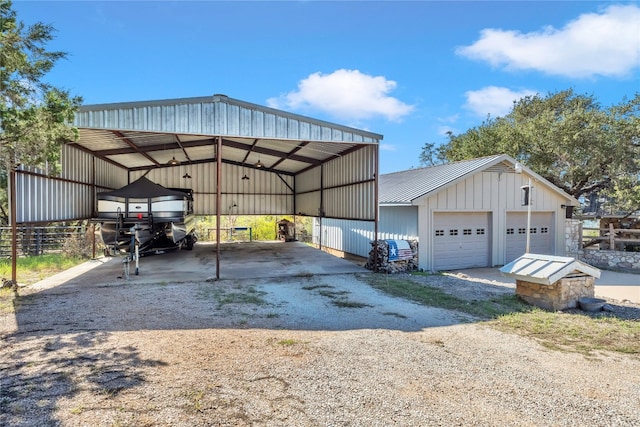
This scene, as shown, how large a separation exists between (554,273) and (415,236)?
4.47 m

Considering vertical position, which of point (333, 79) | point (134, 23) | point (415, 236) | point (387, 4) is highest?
point (333, 79)

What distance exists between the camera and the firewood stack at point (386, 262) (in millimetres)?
9898

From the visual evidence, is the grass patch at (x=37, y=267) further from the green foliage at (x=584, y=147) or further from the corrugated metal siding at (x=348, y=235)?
the green foliage at (x=584, y=147)

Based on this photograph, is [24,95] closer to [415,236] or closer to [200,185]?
[415,236]

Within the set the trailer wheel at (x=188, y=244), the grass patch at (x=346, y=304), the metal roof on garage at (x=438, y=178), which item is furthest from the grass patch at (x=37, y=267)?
the metal roof on garage at (x=438, y=178)

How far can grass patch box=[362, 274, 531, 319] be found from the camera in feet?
20.3

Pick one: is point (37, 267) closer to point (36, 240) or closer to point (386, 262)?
point (36, 240)

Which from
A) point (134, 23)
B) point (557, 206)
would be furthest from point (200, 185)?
point (557, 206)

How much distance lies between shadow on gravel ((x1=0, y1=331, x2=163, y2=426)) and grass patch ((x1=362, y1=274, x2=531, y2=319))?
4815mm

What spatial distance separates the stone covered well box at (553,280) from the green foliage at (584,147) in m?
8.48

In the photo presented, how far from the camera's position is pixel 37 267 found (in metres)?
10.1

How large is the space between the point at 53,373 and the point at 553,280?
686 centimetres

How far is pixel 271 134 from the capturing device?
8555 millimetres

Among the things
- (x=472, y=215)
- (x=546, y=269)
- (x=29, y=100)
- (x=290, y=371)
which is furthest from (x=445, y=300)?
(x=29, y=100)
